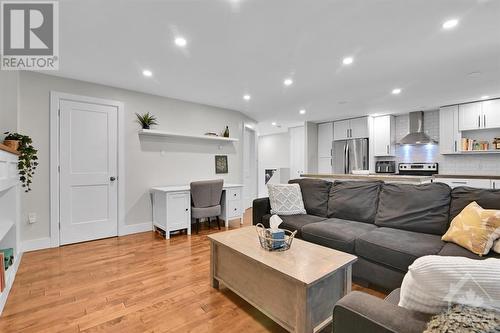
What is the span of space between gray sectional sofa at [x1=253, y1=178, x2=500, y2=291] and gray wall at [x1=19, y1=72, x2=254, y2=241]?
2039 millimetres

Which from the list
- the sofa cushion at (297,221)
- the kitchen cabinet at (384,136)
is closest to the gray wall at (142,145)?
the sofa cushion at (297,221)

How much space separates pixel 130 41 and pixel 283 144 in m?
6.89

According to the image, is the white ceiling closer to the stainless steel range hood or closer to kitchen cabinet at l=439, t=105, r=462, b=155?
kitchen cabinet at l=439, t=105, r=462, b=155

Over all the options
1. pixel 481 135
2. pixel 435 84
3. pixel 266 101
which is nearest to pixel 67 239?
pixel 266 101

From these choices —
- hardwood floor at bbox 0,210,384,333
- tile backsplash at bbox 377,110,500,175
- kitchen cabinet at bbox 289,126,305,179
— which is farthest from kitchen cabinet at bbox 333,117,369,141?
hardwood floor at bbox 0,210,384,333

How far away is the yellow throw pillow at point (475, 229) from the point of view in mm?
1798

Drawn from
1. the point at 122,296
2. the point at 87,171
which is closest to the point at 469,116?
the point at 122,296

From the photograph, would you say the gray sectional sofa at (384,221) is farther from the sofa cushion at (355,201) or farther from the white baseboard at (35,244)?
the white baseboard at (35,244)

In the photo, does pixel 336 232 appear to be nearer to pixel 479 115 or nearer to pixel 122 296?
pixel 122 296

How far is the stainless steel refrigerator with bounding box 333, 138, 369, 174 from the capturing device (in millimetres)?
6039

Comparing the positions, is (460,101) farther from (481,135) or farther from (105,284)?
(105,284)

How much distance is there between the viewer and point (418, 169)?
5492 mm

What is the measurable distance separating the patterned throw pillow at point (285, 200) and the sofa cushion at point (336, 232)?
20.4 inches

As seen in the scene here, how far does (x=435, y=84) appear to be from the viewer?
12.3ft
